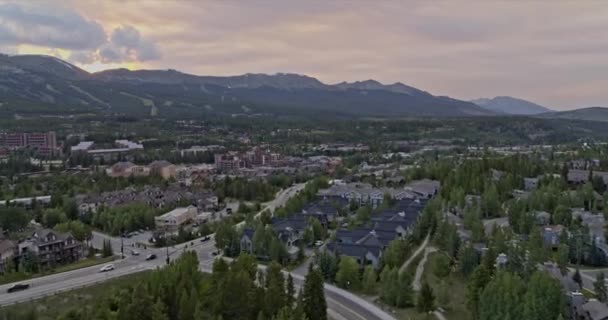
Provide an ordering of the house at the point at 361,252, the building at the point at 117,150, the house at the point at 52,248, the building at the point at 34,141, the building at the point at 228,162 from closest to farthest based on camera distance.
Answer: the house at the point at 361,252 < the house at the point at 52,248 < the building at the point at 228,162 < the building at the point at 117,150 < the building at the point at 34,141

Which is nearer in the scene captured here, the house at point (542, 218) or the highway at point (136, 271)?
the highway at point (136, 271)

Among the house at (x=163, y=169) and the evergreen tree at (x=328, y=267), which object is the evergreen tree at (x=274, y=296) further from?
the house at (x=163, y=169)

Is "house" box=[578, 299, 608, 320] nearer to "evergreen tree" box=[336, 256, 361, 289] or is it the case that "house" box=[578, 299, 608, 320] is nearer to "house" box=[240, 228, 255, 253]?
"evergreen tree" box=[336, 256, 361, 289]

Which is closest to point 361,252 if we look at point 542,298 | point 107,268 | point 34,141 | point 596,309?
point 542,298

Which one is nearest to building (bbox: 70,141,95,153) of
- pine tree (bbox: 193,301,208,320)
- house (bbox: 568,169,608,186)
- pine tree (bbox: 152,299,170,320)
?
house (bbox: 568,169,608,186)

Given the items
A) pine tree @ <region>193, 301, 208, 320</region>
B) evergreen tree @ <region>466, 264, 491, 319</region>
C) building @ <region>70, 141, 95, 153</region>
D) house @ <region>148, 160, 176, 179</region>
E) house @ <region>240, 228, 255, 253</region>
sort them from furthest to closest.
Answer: building @ <region>70, 141, 95, 153</region>, house @ <region>148, 160, 176, 179</region>, house @ <region>240, 228, 255, 253</region>, evergreen tree @ <region>466, 264, 491, 319</region>, pine tree @ <region>193, 301, 208, 320</region>

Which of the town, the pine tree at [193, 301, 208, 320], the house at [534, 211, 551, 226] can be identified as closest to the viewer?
the pine tree at [193, 301, 208, 320]

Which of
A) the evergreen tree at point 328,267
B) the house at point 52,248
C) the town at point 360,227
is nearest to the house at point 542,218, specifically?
the town at point 360,227

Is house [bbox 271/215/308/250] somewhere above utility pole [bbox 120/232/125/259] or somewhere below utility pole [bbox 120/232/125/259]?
above
